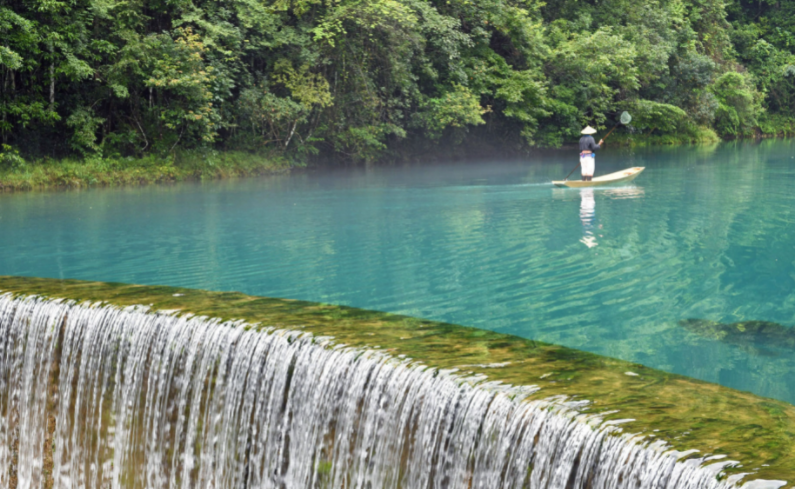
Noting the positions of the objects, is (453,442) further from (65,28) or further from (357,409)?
(65,28)

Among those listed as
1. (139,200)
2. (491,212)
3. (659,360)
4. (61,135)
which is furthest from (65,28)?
(659,360)

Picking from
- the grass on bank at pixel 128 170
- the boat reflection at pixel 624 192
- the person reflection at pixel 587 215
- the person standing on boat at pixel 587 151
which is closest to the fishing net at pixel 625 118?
the person standing on boat at pixel 587 151

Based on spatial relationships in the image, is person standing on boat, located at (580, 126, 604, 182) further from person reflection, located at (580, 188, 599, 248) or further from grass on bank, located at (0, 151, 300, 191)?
grass on bank, located at (0, 151, 300, 191)

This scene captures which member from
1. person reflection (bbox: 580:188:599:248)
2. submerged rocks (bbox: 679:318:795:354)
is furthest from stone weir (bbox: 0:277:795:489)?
person reflection (bbox: 580:188:599:248)

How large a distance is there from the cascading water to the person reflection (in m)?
8.12

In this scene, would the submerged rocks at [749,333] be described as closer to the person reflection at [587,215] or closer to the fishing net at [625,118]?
the person reflection at [587,215]

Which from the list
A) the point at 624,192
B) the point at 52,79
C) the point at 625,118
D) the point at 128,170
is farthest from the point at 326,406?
the point at 625,118

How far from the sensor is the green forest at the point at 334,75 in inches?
890

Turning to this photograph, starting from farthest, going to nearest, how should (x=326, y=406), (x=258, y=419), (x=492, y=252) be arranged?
(x=492, y=252) → (x=258, y=419) → (x=326, y=406)

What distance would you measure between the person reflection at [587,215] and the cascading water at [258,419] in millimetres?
8121

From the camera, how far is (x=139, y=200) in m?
19.4

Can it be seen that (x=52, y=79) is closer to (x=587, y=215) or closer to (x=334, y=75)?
(x=334, y=75)

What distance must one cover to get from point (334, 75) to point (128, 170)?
8726 mm

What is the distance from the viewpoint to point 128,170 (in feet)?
78.5
